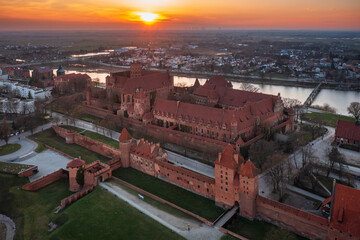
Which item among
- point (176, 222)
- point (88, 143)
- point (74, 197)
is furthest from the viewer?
point (88, 143)

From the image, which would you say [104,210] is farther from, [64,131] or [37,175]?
[64,131]

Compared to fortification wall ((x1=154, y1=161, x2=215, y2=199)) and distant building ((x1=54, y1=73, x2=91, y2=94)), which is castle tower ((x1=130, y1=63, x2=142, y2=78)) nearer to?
distant building ((x1=54, y1=73, x2=91, y2=94))

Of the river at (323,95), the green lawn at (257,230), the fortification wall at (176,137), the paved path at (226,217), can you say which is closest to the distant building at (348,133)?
the fortification wall at (176,137)

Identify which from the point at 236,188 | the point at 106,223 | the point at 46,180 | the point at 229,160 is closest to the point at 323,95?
the point at 229,160

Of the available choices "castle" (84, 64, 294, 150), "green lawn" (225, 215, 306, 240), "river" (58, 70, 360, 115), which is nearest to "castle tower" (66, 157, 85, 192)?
"castle" (84, 64, 294, 150)

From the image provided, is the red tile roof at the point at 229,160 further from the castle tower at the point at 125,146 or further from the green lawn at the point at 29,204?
the green lawn at the point at 29,204

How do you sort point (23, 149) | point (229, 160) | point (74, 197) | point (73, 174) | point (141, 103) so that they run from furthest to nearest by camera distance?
point (141, 103) < point (23, 149) < point (73, 174) < point (74, 197) < point (229, 160)

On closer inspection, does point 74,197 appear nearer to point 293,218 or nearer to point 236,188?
point 236,188
